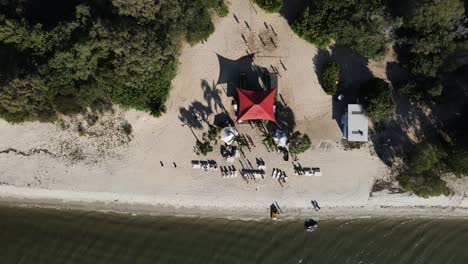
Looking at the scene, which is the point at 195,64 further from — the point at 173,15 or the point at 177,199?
the point at 177,199

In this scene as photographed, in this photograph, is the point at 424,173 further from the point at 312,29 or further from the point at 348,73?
the point at 312,29

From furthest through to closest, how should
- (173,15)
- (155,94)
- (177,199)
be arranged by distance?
(177,199)
(155,94)
(173,15)

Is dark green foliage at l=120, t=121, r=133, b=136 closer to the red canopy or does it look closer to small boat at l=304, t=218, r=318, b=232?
the red canopy

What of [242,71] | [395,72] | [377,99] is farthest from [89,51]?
[395,72]

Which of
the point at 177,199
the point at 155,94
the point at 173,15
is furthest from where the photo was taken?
the point at 177,199

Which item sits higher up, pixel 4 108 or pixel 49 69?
pixel 49 69

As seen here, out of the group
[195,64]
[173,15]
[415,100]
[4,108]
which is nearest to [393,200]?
[415,100]

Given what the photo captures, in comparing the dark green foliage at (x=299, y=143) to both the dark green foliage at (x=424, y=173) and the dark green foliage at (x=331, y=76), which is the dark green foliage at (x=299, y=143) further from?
the dark green foliage at (x=424, y=173)
